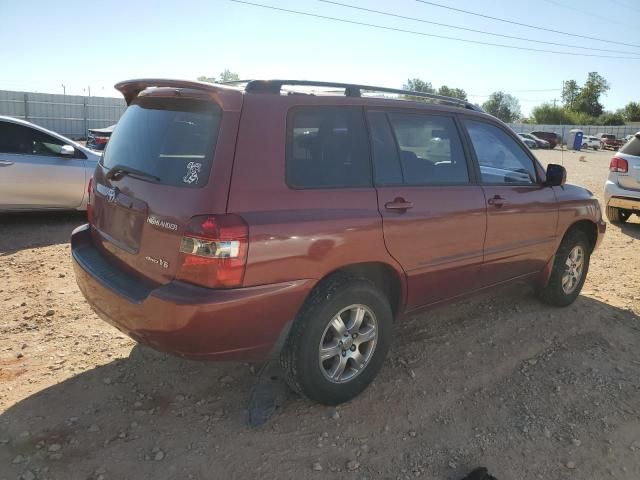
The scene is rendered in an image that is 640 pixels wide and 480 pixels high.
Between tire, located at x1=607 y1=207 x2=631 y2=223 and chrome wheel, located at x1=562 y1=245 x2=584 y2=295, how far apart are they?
15.6 feet

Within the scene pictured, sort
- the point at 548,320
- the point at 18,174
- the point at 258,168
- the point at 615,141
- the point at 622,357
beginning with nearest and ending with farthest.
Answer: the point at 258,168 < the point at 622,357 < the point at 548,320 < the point at 18,174 < the point at 615,141

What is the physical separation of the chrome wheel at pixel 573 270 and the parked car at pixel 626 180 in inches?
163

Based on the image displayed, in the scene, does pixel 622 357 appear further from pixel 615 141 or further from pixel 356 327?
pixel 615 141

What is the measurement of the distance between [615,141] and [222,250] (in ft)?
196

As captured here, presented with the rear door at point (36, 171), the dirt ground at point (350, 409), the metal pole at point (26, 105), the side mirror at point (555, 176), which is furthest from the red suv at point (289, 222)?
the metal pole at point (26, 105)

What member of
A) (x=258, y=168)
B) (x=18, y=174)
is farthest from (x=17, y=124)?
(x=258, y=168)

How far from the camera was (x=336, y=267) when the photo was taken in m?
2.89

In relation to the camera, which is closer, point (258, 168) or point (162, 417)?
point (258, 168)

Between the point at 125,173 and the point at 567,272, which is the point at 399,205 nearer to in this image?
the point at 125,173

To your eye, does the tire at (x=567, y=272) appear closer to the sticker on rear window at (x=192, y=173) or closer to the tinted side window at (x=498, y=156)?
the tinted side window at (x=498, y=156)

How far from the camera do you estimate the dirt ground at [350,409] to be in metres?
2.66

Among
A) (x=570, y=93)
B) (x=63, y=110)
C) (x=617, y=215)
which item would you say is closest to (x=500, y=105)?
(x=570, y=93)

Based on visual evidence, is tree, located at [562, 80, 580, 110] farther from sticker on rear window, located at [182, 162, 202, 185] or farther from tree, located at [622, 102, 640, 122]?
sticker on rear window, located at [182, 162, 202, 185]

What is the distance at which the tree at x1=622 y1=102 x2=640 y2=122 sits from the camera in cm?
8600
